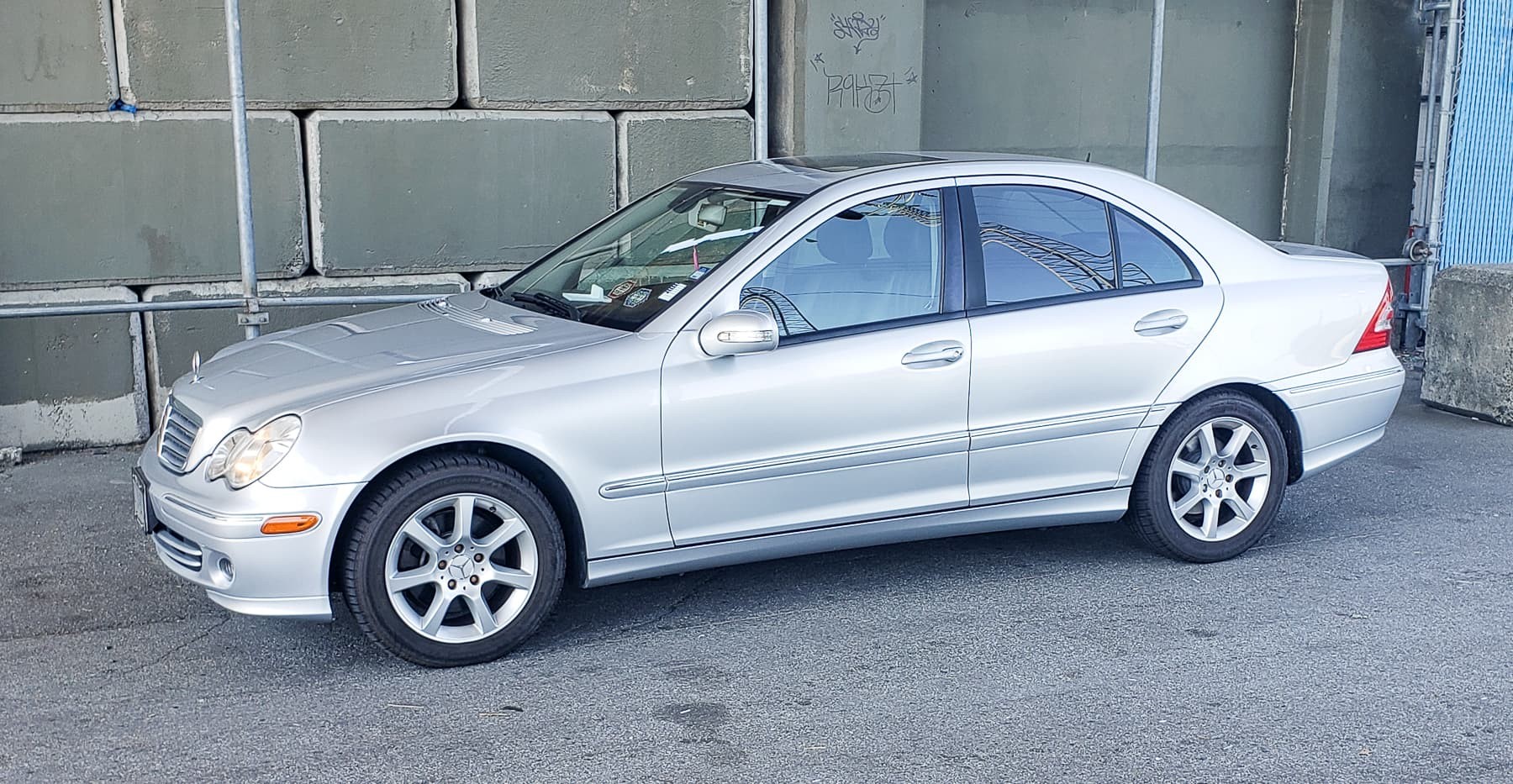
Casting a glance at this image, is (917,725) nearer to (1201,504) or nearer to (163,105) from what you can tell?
(1201,504)

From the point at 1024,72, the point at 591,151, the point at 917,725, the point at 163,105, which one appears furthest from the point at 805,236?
the point at 1024,72

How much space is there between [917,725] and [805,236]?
1708 millimetres

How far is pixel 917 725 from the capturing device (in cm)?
410

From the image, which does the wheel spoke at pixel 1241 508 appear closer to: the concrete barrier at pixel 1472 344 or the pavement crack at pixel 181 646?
the concrete barrier at pixel 1472 344

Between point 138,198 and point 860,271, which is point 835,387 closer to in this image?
point 860,271

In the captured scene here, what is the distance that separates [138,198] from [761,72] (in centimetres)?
336

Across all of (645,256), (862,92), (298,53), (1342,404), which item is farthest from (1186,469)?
(298,53)

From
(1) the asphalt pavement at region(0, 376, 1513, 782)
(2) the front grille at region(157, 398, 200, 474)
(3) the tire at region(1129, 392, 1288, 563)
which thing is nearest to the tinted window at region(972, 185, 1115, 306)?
(3) the tire at region(1129, 392, 1288, 563)

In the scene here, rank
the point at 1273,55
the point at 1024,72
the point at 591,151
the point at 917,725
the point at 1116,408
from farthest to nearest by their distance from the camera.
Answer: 1. the point at 1273,55
2. the point at 1024,72
3. the point at 591,151
4. the point at 1116,408
5. the point at 917,725

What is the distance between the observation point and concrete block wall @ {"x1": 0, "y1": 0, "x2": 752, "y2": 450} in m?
7.41

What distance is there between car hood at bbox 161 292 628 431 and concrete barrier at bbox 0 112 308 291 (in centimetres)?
265

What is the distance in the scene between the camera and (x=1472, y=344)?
27.1 feet

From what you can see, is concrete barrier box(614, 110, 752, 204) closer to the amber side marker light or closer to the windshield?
the windshield

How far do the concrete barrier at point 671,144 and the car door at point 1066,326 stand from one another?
11.6ft
